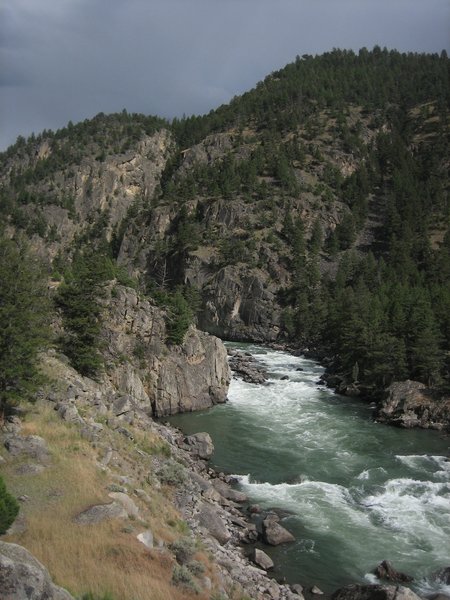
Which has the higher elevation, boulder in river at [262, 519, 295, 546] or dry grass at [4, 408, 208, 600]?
dry grass at [4, 408, 208, 600]

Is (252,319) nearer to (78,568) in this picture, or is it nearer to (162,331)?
(162,331)

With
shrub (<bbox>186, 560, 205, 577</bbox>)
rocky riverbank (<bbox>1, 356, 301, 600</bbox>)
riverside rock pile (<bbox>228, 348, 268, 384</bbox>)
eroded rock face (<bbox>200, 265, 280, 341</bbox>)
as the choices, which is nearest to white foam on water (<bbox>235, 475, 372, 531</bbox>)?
rocky riverbank (<bbox>1, 356, 301, 600</bbox>)

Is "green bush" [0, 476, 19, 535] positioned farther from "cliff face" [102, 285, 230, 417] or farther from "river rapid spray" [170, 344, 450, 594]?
"cliff face" [102, 285, 230, 417]

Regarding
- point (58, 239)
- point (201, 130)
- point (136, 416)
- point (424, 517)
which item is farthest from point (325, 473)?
point (201, 130)

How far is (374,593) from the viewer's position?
18625mm

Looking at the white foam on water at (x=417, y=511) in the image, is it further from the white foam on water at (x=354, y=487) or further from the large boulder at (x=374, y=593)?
the large boulder at (x=374, y=593)

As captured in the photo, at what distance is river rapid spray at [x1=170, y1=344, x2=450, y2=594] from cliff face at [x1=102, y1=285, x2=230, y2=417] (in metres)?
2.10

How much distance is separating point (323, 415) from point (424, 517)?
20.0 metres

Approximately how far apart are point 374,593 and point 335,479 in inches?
538

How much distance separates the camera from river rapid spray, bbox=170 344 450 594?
23.2m

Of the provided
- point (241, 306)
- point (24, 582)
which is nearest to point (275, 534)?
point (24, 582)

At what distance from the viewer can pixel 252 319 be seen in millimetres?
100812

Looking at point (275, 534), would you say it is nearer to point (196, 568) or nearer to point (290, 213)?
point (196, 568)

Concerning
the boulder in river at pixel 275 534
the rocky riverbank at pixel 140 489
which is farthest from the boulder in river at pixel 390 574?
the rocky riverbank at pixel 140 489
